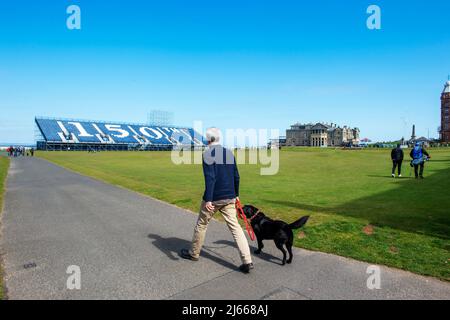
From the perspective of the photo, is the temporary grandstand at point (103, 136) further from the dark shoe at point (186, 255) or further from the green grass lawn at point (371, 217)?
the dark shoe at point (186, 255)

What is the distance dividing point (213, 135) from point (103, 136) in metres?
95.3

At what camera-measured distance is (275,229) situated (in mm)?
4938

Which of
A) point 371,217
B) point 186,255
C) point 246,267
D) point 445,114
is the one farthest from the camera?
point 445,114

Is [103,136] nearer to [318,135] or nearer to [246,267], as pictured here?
[246,267]

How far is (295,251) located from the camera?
17.9ft

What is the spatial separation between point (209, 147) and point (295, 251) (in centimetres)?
277

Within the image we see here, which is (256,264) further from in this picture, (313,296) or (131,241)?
(131,241)

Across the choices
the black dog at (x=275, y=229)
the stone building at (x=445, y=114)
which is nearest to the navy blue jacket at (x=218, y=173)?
the black dog at (x=275, y=229)

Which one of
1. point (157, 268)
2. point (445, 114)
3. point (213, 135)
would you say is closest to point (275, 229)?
point (213, 135)

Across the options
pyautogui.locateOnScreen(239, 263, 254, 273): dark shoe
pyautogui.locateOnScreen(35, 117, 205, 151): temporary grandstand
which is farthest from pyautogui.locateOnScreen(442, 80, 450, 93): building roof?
pyautogui.locateOnScreen(239, 263, 254, 273): dark shoe

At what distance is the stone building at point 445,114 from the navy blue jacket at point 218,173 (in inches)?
5252

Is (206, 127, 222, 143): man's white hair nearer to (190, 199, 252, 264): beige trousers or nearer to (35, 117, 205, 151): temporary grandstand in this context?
(190, 199, 252, 264): beige trousers
